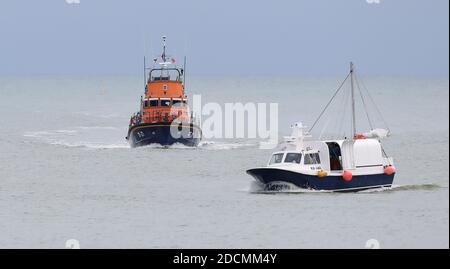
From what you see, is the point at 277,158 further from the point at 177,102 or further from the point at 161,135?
the point at 177,102

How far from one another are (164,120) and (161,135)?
3.04 feet

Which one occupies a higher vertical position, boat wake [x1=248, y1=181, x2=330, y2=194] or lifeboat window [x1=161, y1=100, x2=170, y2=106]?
lifeboat window [x1=161, y1=100, x2=170, y2=106]

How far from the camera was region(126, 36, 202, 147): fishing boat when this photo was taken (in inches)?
2707

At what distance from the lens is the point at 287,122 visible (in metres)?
110

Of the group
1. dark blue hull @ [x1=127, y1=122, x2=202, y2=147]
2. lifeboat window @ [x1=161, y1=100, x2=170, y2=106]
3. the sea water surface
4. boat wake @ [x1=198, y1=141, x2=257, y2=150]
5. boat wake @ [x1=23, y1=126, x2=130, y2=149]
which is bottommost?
the sea water surface

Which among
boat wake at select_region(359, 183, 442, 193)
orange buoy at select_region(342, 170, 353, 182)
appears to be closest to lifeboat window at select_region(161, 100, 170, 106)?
boat wake at select_region(359, 183, 442, 193)

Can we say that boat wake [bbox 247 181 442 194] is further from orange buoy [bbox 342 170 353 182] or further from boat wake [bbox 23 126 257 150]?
boat wake [bbox 23 126 257 150]

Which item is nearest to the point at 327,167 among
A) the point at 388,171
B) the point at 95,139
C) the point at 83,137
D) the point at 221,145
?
the point at 388,171

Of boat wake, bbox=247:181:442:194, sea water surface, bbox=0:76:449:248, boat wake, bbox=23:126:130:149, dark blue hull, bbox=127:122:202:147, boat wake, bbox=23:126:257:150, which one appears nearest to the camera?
sea water surface, bbox=0:76:449:248

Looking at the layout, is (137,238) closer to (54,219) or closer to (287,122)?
(54,219)

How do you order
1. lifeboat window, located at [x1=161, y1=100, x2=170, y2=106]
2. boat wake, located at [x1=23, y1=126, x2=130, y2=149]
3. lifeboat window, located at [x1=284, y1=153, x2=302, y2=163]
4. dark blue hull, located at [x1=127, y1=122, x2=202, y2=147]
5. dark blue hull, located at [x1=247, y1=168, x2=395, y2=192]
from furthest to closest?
1. boat wake, located at [x1=23, y1=126, x2=130, y2=149]
2. lifeboat window, located at [x1=161, y1=100, x2=170, y2=106]
3. dark blue hull, located at [x1=127, y1=122, x2=202, y2=147]
4. lifeboat window, located at [x1=284, y1=153, x2=302, y2=163]
5. dark blue hull, located at [x1=247, y1=168, x2=395, y2=192]

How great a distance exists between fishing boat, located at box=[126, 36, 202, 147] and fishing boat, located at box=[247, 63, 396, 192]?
78.0 feet

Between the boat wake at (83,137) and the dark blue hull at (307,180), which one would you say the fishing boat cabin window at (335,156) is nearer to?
the dark blue hull at (307,180)
